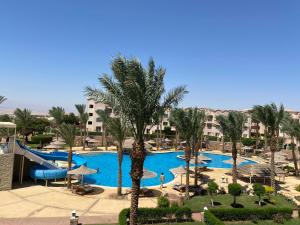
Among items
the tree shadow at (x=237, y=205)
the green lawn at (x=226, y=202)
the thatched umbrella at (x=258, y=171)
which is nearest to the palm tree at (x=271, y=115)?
the green lawn at (x=226, y=202)

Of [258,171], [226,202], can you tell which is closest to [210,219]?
[226,202]

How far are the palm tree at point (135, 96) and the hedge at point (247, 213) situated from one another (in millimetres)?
7211

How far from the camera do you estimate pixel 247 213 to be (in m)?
20.5

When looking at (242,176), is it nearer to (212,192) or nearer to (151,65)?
(212,192)

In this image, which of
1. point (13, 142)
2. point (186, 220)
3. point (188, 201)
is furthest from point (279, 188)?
point (13, 142)

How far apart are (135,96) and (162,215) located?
879 cm

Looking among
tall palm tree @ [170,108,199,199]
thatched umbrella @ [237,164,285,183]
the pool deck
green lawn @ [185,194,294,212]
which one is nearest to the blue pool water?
the pool deck

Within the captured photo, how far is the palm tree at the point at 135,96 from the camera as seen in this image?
1523cm

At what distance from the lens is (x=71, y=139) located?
28578mm

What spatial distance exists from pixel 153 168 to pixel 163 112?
28.4m

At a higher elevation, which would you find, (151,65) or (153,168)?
(151,65)

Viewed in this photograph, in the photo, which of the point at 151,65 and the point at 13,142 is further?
the point at 13,142

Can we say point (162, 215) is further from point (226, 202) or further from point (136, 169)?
point (226, 202)

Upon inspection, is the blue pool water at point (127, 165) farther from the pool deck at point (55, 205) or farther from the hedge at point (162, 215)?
the hedge at point (162, 215)
